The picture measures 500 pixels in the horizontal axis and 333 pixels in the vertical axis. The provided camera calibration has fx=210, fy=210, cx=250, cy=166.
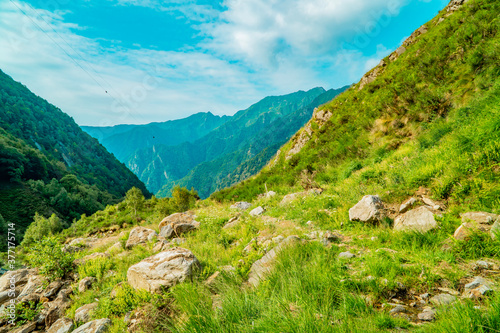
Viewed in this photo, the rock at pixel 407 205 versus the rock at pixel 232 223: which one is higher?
the rock at pixel 232 223

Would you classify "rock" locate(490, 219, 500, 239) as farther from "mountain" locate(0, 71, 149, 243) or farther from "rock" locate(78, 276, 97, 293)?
"mountain" locate(0, 71, 149, 243)

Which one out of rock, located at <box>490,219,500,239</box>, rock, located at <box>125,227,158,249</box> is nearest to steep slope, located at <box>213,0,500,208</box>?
rock, located at <box>490,219,500,239</box>

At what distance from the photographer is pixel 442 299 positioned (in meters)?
2.81

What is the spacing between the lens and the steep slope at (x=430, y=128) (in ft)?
17.8

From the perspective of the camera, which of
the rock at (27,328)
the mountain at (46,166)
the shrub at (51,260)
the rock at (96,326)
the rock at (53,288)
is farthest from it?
the mountain at (46,166)

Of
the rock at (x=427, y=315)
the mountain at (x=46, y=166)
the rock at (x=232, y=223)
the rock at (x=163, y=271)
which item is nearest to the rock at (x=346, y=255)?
the rock at (x=427, y=315)

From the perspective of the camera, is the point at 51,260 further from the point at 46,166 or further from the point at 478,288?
the point at 46,166

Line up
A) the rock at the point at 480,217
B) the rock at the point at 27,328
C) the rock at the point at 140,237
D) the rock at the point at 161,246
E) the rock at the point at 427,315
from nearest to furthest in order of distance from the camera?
the rock at the point at 427,315 < the rock at the point at 480,217 < the rock at the point at 27,328 < the rock at the point at 161,246 < the rock at the point at 140,237

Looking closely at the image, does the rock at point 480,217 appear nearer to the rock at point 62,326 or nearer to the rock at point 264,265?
the rock at point 264,265

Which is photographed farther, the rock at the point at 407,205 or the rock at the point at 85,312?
the rock at the point at 407,205

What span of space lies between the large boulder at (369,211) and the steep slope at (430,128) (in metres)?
0.87

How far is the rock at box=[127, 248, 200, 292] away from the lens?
460 cm

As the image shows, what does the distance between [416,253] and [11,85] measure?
259579mm

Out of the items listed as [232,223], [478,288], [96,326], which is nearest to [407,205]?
[478,288]
